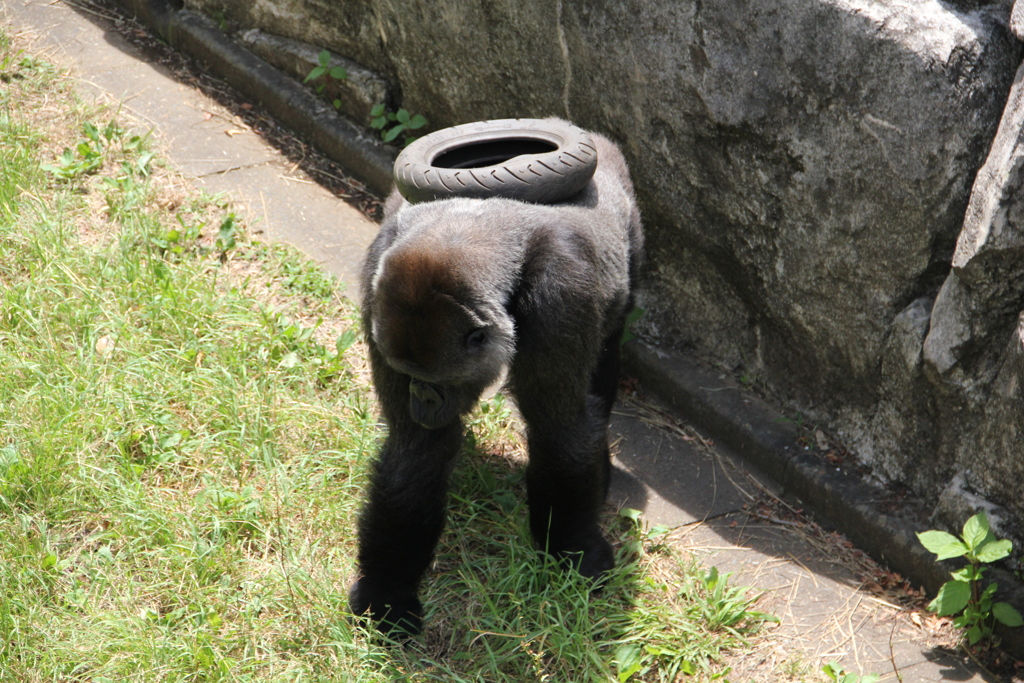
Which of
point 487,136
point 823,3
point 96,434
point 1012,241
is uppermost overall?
point 823,3

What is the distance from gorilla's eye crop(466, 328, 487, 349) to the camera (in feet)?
9.54

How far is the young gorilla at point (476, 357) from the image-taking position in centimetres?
287

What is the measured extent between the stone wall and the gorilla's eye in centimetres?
173

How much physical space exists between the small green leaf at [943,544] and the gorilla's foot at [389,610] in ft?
6.21

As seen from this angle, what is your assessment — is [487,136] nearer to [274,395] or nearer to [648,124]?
[648,124]

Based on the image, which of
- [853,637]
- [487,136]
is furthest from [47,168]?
[853,637]

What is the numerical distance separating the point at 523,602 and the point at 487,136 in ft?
6.17

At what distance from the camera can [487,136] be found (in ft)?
12.4

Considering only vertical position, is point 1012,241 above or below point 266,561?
above

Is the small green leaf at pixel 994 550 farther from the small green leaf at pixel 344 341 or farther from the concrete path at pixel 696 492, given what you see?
the small green leaf at pixel 344 341

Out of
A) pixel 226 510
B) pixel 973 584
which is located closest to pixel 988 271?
pixel 973 584

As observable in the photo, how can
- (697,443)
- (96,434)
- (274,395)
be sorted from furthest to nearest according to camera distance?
(697,443) → (274,395) → (96,434)

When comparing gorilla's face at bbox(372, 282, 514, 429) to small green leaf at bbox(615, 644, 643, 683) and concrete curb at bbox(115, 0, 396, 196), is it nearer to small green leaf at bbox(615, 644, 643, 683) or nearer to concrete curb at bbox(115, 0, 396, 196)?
small green leaf at bbox(615, 644, 643, 683)

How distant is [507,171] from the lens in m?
3.35
